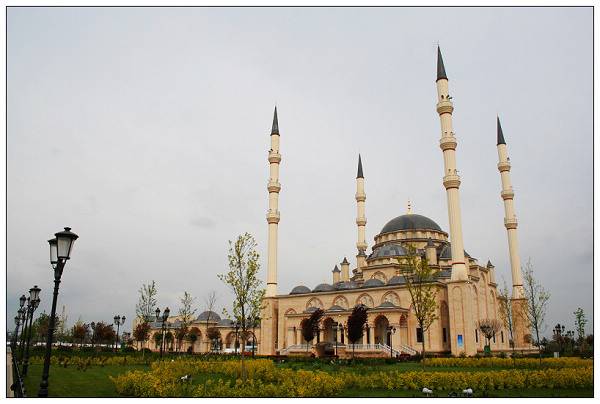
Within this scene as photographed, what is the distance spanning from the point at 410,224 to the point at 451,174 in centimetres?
1424

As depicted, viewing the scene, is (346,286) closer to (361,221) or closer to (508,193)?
(361,221)

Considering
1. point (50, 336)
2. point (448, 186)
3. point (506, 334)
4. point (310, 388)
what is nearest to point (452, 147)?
point (448, 186)

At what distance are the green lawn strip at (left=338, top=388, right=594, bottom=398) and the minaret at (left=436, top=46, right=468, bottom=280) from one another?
21404 millimetres

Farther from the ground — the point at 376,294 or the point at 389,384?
the point at 376,294

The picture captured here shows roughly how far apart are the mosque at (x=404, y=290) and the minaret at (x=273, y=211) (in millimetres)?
93

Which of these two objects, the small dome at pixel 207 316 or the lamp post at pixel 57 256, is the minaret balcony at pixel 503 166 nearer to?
the small dome at pixel 207 316

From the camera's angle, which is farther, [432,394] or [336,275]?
[336,275]

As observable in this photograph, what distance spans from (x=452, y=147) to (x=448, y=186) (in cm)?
317

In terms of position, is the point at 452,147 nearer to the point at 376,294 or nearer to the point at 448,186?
the point at 448,186

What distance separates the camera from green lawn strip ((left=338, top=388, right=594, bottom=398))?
519 inches

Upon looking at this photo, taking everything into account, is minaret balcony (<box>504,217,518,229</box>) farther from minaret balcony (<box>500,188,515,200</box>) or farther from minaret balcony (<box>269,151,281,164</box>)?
minaret balcony (<box>269,151,281,164</box>)

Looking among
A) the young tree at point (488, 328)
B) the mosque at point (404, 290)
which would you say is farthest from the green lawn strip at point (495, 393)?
the mosque at point (404, 290)

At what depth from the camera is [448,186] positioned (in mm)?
36250

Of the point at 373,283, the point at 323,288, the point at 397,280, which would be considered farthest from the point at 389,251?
the point at 323,288
